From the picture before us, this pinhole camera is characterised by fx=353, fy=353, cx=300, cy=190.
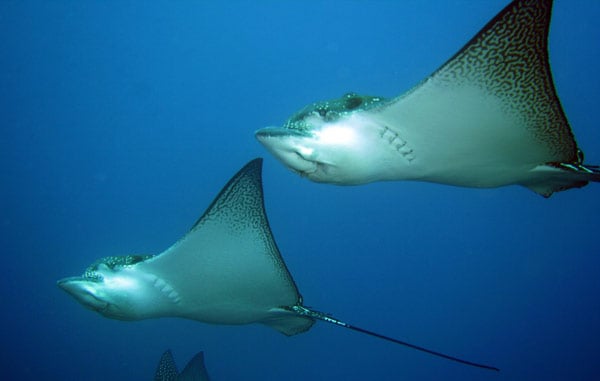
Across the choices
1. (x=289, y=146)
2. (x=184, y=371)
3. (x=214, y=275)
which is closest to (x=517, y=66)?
(x=289, y=146)

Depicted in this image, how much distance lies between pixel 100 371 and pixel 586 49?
59.1 feet

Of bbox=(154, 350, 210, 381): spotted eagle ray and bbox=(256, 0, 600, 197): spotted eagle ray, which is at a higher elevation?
bbox=(256, 0, 600, 197): spotted eagle ray

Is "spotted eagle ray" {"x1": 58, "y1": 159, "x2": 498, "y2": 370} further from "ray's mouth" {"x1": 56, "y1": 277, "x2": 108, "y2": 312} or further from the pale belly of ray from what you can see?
the pale belly of ray

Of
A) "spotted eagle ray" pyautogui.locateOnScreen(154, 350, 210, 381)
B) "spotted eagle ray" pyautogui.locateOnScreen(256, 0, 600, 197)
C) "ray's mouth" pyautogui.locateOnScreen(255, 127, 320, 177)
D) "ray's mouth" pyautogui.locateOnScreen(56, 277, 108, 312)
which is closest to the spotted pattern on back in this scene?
"spotted eagle ray" pyautogui.locateOnScreen(256, 0, 600, 197)

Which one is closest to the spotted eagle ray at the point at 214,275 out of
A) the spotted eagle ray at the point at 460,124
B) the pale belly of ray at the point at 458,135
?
the spotted eagle ray at the point at 460,124

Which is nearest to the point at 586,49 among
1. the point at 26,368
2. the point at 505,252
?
the point at 505,252

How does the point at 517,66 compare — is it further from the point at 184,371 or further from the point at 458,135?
the point at 184,371

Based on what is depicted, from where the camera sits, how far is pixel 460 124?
218cm

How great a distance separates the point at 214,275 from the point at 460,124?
2225 millimetres

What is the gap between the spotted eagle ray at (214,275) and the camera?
274 cm

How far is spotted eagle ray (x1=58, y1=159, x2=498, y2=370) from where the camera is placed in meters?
2.74

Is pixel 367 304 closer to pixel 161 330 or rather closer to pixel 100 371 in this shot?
pixel 161 330

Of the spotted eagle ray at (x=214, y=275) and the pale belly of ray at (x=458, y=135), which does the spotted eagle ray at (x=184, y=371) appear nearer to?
the spotted eagle ray at (x=214, y=275)

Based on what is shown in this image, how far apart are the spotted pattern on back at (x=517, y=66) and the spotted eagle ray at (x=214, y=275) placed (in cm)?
156
